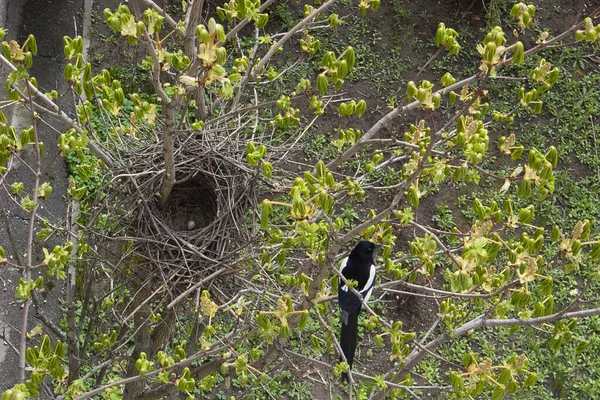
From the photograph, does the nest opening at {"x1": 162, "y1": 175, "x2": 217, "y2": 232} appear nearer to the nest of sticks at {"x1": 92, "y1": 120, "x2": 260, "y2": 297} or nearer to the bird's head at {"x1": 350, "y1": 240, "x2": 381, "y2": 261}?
the nest of sticks at {"x1": 92, "y1": 120, "x2": 260, "y2": 297}

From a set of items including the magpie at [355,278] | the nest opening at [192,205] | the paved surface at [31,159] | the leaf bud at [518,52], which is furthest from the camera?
the paved surface at [31,159]

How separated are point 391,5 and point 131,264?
18.9ft

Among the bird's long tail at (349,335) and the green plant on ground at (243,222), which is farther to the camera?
the bird's long tail at (349,335)

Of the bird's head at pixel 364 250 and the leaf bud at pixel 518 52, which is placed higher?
the leaf bud at pixel 518 52

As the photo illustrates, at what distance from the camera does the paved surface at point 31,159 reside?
15.8ft

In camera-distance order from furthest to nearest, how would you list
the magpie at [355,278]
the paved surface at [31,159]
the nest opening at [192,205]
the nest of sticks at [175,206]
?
1. the paved surface at [31,159]
2. the nest opening at [192,205]
3. the magpie at [355,278]
4. the nest of sticks at [175,206]

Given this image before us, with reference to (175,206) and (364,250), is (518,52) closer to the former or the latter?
(364,250)

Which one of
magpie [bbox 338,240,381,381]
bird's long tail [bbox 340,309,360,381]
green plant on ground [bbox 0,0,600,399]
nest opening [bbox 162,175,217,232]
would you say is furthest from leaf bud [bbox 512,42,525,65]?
nest opening [bbox 162,175,217,232]

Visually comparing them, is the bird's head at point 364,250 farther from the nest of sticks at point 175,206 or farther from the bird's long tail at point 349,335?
the nest of sticks at point 175,206

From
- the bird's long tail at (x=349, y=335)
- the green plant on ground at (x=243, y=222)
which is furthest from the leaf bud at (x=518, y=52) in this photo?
the bird's long tail at (x=349, y=335)

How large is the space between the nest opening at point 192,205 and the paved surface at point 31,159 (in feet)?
3.73

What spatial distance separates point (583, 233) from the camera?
2.34 metres

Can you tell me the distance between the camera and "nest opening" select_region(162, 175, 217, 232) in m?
3.32

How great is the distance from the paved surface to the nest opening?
3.73 feet
